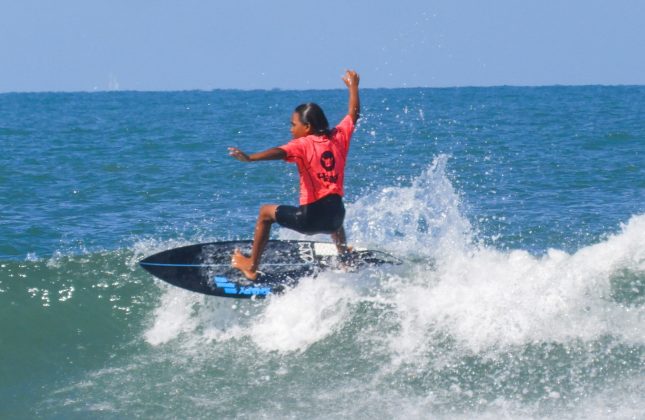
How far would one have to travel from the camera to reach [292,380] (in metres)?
6.63

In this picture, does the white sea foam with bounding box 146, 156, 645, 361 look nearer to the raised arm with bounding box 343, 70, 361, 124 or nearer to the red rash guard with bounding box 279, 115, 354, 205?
the red rash guard with bounding box 279, 115, 354, 205

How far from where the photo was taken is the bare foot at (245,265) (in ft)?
24.5

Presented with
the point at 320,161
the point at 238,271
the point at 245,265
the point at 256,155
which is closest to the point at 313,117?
the point at 320,161

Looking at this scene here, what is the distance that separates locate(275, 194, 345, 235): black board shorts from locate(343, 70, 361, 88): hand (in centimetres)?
102

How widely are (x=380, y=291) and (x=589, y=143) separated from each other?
16453mm

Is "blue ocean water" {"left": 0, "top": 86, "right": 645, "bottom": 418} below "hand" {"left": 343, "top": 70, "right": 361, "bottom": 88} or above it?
below

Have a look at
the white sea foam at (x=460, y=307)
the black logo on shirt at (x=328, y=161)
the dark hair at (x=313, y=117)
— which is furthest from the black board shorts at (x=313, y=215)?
the white sea foam at (x=460, y=307)

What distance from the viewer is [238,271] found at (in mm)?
7719

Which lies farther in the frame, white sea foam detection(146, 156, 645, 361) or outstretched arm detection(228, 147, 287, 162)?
white sea foam detection(146, 156, 645, 361)

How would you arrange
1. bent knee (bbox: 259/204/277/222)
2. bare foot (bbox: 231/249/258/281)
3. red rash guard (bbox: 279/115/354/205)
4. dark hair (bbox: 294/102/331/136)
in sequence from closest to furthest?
red rash guard (bbox: 279/115/354/205), dark hair (bbox: 294/102/331/136), bent knee (bbox: 259/204/277/222), bare foot (bbox: 231/249/258/281)

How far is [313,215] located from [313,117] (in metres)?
0.75

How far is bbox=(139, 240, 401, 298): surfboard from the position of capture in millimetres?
7555

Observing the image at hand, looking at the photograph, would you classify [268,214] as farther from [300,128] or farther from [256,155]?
[256,155]

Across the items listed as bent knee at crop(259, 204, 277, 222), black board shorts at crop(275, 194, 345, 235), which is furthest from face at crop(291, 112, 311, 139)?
bent knee at crop(259, 204, 277, 222)
